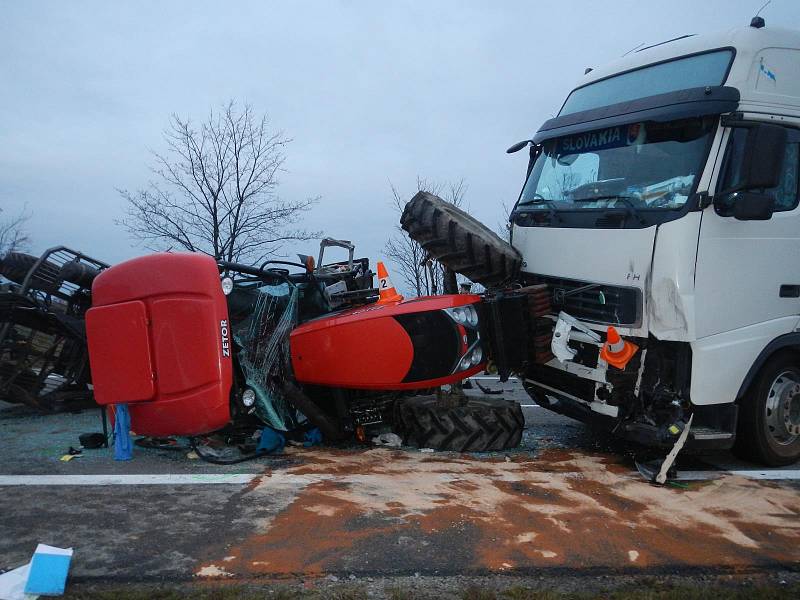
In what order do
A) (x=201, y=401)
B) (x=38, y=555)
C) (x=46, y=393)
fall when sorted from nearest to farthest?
(x=38, y=555), (x=201, y=401), (x=46, y=393)

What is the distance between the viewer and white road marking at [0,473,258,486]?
413cm

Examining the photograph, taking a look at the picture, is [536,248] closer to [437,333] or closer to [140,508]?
[437,333]

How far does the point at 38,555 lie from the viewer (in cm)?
279

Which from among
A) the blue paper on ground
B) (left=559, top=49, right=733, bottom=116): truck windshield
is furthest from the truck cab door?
→ the blue paper on ground

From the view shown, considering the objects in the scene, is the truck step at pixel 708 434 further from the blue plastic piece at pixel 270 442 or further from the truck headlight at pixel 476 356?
the blue plastic piece at pixel 270 442

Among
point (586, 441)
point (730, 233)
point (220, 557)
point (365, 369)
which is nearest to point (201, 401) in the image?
point (365, 369)

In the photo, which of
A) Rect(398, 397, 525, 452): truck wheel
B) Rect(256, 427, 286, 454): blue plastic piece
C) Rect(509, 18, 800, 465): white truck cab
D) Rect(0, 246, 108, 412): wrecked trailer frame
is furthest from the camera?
Rect(0, 246, 108, 412): wrecked trailer frame

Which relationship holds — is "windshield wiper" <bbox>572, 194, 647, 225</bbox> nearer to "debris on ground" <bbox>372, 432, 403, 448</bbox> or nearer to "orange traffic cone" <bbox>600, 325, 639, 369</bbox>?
"orange traffic cone" <bbox>600, 325, 639, 369</bbox>

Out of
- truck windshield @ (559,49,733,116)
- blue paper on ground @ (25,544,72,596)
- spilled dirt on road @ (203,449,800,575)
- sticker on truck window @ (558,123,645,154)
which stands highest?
truck windshield @ (559,49,733,116)

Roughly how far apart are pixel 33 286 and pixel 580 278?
16.5 ft

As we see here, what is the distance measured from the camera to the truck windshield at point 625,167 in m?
4.37

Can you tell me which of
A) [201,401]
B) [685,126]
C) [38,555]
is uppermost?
[685,126]

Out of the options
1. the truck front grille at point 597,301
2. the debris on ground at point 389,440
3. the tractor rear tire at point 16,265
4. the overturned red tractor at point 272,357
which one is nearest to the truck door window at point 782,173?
the truck front grille at point 597,301

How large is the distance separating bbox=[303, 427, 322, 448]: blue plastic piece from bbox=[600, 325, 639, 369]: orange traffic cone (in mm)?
2498
